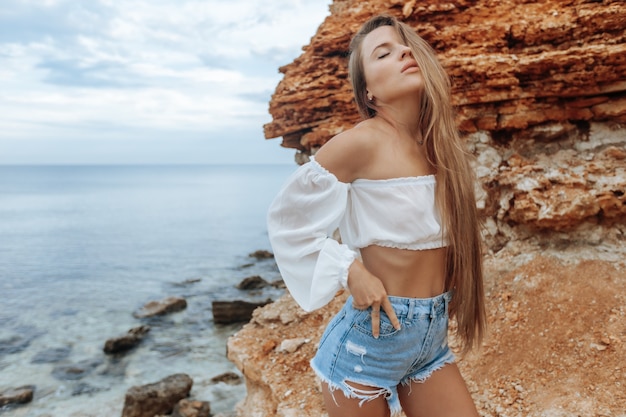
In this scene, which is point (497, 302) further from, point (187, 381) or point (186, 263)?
point (186, 263)

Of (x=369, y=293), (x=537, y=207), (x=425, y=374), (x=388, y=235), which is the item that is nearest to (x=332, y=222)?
(x=388, y=235)

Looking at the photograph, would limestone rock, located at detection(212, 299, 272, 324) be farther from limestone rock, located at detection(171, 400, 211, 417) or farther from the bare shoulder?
the bare shoulder

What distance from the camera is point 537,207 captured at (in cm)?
496

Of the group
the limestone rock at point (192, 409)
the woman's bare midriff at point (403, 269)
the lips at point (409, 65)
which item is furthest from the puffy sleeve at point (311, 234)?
the limestone rock at point (192, 409)

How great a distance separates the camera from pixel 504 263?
5.22 m

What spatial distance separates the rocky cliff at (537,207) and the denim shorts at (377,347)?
214cm

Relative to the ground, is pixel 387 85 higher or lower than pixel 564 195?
higher

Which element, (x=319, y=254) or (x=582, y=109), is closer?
(x=319, y=254)

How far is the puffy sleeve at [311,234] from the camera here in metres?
2.15

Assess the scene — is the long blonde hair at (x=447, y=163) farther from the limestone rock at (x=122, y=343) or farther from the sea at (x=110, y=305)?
the limestone rock at (x=122, y=343)

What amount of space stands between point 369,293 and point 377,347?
28 cm

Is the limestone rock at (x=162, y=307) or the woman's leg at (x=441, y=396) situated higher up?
the woman's leg at (x=441, y=396)

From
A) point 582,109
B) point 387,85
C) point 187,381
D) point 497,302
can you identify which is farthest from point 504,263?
point 187,381

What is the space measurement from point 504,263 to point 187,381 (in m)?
7.32
